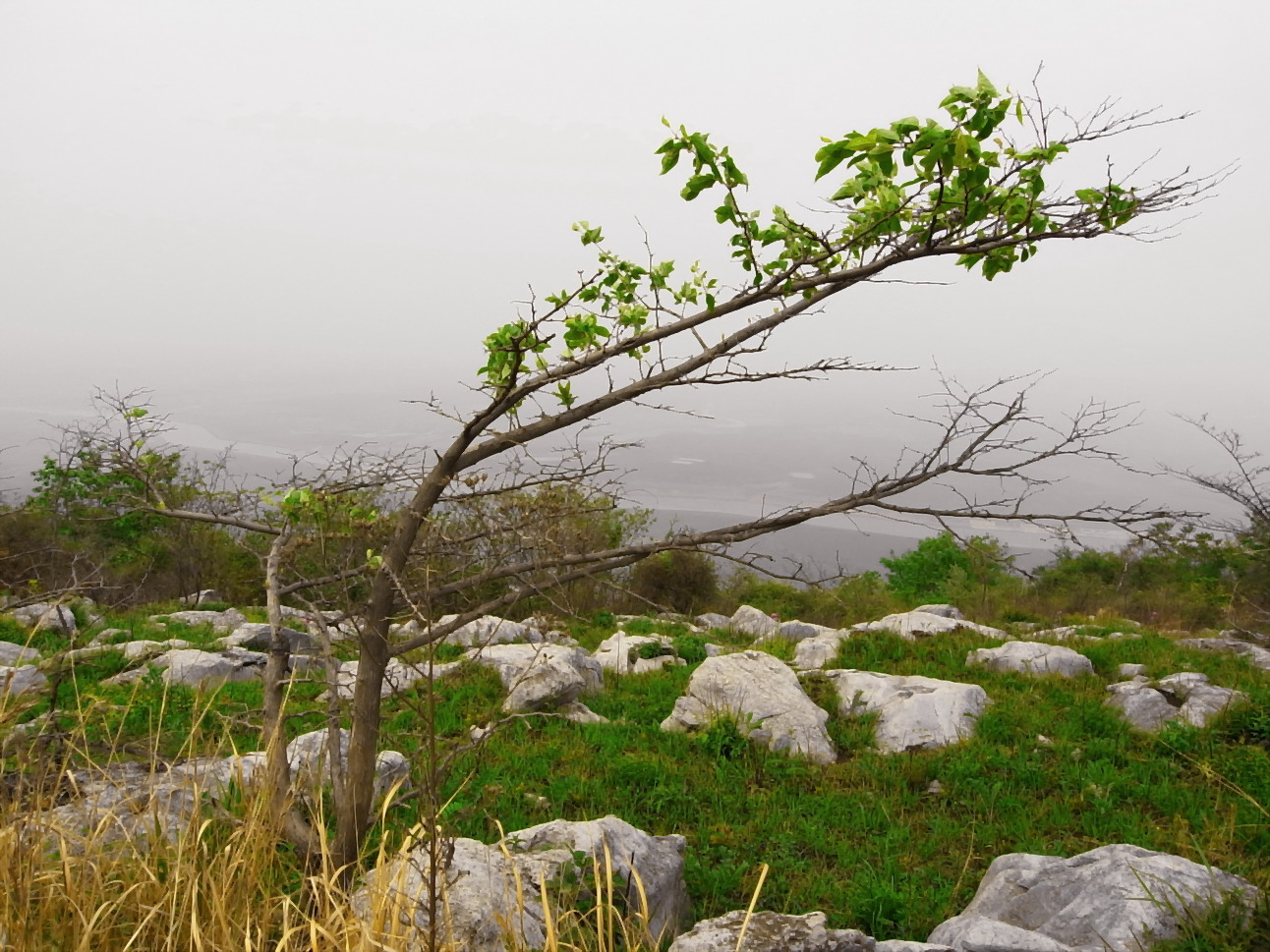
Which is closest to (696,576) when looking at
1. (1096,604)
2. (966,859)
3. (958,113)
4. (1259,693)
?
(1096,604)

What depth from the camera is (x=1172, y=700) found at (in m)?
7.20

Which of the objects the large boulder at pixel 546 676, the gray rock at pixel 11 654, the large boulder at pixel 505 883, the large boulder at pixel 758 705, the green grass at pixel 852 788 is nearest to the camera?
the large boulder at pixel 505 883

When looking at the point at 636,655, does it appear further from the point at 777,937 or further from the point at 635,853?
the point at 777,937

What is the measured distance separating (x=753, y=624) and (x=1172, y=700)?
6.06 m

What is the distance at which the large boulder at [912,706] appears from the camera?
6469mm

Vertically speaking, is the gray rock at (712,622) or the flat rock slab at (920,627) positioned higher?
the flat rock slab at (920,627)

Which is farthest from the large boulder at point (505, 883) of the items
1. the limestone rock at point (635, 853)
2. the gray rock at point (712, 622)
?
the gray rock at point (712, 622)

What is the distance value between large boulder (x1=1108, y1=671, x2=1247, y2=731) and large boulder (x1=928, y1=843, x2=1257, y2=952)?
3602mm

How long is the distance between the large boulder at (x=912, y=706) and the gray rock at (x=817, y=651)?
1.21 meters

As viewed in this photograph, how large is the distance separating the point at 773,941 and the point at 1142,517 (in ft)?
6.99

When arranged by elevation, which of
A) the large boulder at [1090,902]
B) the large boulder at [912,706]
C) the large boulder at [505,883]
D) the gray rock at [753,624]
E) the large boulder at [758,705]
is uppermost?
the large boulder at [505,883]

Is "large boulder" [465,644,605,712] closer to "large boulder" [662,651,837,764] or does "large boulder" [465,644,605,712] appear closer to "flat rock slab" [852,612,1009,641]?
"large boulder" [662,651,837,764]

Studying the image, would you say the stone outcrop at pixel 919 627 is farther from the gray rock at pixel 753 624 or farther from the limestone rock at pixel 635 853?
the limestone rock at pixel 635 853

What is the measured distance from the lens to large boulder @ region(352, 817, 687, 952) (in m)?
2.29
